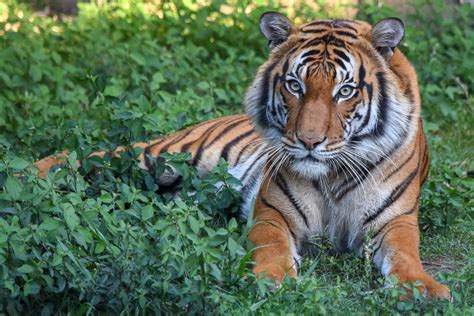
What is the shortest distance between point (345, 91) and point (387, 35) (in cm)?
31

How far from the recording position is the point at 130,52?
730cm

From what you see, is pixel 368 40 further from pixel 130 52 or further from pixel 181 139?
pixel 130 52

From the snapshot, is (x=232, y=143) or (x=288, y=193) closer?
(x=288, y=193)

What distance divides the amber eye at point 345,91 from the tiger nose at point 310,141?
229mm

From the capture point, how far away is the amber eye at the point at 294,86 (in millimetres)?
4668

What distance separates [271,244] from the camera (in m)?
4.63

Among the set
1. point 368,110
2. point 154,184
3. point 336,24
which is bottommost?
point 154,184

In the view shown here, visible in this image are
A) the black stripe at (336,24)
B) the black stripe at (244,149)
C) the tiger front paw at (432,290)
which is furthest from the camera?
the black stripe at (244,149)

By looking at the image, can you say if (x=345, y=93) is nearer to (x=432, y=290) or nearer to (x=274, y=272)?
(x=274, y=272)

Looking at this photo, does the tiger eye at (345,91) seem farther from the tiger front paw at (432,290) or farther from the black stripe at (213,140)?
the black stripe at (213,140)

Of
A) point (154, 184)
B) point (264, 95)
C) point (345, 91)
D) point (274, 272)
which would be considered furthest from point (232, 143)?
point (274, 272)

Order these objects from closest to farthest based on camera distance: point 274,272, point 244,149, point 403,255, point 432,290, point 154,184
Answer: point 432,290
point 274,272
point 403,255
point 154,184
point 244,149

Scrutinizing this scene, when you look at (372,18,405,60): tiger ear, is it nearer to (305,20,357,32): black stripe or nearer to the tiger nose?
(305,20,357,32): black stripe

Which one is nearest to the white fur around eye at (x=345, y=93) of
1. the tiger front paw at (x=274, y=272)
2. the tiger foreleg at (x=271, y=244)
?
the tiger foreleg at (x=271, y=244)
